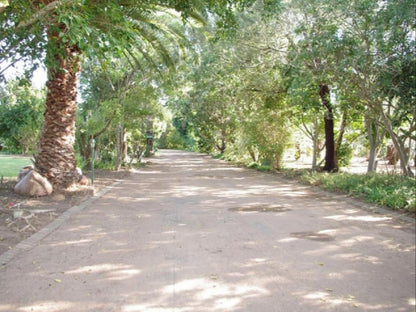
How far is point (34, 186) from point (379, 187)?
924 centimetres

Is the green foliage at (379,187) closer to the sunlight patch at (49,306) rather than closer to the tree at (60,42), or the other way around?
the tree at (60,42)

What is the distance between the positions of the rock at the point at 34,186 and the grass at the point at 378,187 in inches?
330

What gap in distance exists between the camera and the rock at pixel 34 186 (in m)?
10.1

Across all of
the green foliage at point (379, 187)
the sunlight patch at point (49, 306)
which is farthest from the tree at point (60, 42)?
the green foliage at point (379, 187)

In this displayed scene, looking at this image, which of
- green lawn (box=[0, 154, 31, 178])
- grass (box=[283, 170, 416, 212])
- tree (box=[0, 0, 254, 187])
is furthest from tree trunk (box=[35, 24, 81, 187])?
grass (box=[283, 170, 416, 212])

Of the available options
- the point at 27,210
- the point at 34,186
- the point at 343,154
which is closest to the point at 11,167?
the point at 34,186

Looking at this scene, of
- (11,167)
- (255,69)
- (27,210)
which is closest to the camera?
(27,210)

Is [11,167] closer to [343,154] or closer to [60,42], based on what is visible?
[60,42]

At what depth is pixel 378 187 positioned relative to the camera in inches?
441

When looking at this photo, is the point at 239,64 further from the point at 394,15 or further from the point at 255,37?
the point at 394,15

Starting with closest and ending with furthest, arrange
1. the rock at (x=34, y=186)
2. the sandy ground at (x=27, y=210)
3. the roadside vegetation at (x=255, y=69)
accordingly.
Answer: the sandy ground at (x=27, y=210) < the roadside vegetation at (x=255, y=69) < the rock at (x=34, y=186)

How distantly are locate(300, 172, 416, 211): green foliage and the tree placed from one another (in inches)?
229

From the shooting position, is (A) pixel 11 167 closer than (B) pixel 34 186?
No

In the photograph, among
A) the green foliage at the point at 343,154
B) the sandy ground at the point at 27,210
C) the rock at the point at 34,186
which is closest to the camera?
the sandy ground at the point at 27,210
